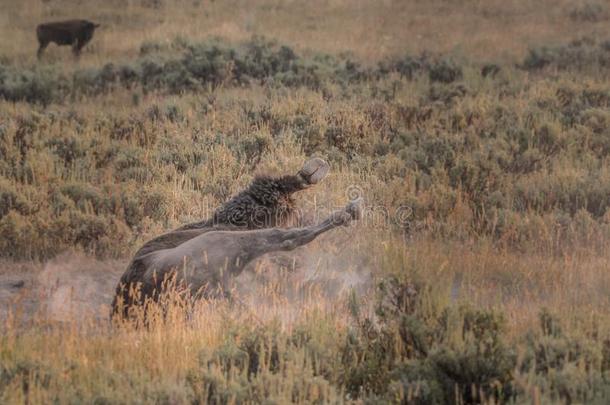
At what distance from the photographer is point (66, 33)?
23797 millimetres

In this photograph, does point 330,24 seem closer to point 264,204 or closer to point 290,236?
point 264,204

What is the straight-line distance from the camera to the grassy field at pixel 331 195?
219 inches

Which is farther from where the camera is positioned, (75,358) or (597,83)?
(597,83)

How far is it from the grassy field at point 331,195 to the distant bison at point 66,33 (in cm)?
36

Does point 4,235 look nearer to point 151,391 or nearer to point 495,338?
point 151,391

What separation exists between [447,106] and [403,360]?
1118 centimetres

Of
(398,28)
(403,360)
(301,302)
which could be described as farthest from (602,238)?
(398,28)

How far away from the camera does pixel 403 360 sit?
19.1 feet

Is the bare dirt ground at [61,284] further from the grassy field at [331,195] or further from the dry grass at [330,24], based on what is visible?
the dry grass at [330,24]

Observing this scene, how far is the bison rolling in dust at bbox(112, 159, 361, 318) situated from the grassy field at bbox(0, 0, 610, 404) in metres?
0.26

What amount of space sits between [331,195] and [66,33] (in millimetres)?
14557

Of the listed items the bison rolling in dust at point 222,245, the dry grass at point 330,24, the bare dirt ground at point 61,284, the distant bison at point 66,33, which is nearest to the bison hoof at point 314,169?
the bison rolling in dust at point 222,245

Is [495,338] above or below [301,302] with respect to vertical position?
above

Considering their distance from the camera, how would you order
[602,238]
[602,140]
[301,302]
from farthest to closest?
[602,140] < [602,238] < [301,302]
